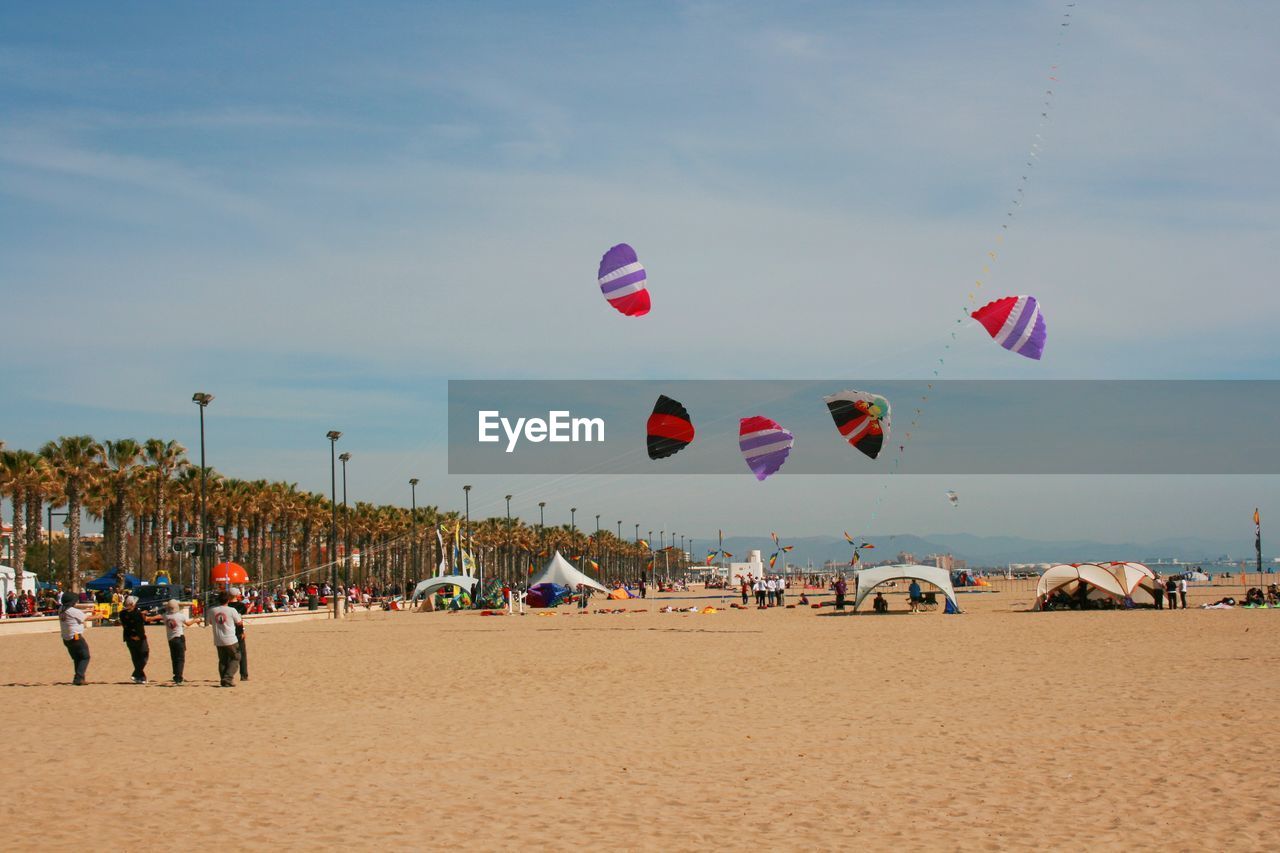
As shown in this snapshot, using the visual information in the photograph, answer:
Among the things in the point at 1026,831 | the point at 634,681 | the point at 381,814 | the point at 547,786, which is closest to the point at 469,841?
the point at 381,814

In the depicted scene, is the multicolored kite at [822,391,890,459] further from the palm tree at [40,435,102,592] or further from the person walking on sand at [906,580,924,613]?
the palm tree at [40,435,102,592]

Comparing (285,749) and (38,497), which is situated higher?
(38,497)

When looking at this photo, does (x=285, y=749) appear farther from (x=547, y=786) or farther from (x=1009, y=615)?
(x=1009, y=615)

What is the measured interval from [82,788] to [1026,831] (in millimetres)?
6556

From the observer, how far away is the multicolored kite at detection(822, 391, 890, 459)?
27.2m

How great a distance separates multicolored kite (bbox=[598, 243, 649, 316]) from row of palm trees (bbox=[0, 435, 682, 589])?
17.2 m

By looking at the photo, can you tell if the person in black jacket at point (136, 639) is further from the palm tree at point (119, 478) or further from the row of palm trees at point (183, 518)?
the palm tree at point (119, 478)

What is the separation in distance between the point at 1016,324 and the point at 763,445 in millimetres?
8417

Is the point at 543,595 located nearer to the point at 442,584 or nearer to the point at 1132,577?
the point at 442,584

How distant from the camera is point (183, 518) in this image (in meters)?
67.9

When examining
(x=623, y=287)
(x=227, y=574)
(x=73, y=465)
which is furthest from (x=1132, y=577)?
(x=73, y=465)

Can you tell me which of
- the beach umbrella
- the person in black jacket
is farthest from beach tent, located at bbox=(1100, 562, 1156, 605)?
the beach umbrella

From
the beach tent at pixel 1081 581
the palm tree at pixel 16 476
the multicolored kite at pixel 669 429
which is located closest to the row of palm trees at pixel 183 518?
the palm tree at pixel 16 476

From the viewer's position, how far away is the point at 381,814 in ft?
26.3
